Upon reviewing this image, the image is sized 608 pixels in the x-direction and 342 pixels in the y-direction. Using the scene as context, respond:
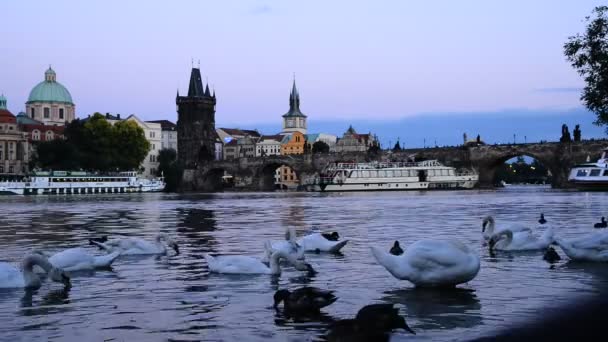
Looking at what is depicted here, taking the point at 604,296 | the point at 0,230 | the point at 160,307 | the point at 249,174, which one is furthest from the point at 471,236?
the point at 249,174

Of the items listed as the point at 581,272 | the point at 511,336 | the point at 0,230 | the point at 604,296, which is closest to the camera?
the point at 511,336

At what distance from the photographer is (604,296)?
912 cm

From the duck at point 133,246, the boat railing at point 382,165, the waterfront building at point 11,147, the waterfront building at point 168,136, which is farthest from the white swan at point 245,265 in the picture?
the waterfront building at point 168,136

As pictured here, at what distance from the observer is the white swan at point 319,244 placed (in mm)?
15219

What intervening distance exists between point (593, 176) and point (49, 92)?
115 metres

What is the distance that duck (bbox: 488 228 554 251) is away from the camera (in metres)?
14.8

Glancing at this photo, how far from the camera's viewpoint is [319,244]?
50.5ft

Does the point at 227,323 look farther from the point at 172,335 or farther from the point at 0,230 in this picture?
the point at 0,230

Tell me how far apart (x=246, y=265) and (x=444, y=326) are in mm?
4635

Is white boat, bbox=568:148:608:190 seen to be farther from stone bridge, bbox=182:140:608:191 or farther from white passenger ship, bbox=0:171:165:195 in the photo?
white passenger ship, bbox=0:171:165:195

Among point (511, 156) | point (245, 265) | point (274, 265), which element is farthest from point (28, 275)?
point (511, 156)

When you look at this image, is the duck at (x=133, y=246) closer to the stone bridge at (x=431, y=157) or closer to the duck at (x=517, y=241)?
the duck at (x=517, y=241)

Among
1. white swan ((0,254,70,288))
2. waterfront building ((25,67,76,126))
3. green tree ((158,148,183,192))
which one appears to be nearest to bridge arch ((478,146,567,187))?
green tree ((158,148,183,192))

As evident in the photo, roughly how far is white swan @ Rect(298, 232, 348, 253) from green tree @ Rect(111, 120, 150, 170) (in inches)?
4169
